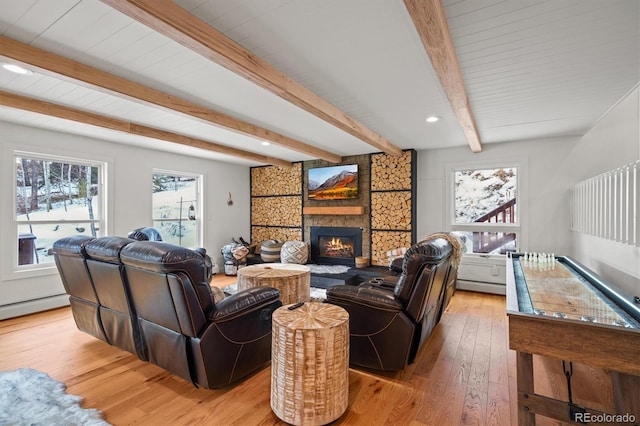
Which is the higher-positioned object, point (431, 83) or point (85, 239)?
point (431, 83)

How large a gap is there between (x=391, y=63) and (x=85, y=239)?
9.66 feet

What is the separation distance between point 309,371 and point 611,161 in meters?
4.60

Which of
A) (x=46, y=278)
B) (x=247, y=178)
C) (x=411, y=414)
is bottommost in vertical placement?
(x=411, y=414)

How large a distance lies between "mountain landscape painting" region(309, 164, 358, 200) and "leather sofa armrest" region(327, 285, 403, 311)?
3.33 metres

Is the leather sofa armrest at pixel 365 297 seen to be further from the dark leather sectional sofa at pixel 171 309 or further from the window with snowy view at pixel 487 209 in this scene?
the window with snowy view at pixel 487 209

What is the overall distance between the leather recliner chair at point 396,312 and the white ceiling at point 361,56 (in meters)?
1.47

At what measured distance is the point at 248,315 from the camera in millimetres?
2264

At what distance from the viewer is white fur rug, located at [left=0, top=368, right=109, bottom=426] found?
183 cm

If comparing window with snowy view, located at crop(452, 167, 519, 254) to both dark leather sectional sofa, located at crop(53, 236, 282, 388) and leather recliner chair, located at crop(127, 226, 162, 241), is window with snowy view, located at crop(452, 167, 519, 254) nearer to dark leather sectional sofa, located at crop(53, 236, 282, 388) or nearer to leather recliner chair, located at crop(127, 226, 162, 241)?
dark leather sectional sofa, located at crop(53, 236, 282, 388)

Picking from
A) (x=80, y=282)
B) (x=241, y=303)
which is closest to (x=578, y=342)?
A: (x=241, y=303)

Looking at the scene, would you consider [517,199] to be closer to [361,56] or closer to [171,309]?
[361,56]

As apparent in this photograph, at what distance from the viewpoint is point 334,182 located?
598 cm

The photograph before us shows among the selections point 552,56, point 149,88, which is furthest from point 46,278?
point 552,56

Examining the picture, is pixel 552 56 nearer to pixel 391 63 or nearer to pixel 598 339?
pixel 391 63
